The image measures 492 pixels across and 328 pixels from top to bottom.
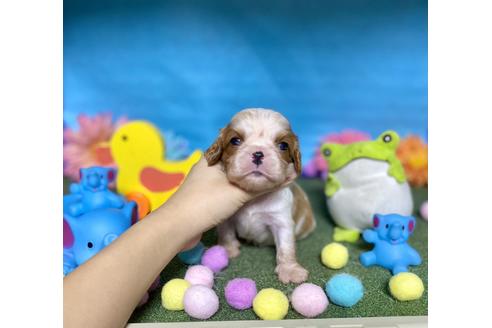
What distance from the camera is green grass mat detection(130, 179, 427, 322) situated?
5.38 feet

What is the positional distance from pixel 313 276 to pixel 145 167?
1.43m

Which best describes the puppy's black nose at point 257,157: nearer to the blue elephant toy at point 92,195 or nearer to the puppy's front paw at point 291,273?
the puppy's front paw at point 291,273

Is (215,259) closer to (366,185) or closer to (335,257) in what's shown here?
(335,257)

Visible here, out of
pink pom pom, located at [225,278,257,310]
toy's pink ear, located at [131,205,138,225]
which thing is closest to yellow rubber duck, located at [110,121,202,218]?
toy's pink ear, located at [131,205,138,225]

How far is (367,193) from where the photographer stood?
2416mm

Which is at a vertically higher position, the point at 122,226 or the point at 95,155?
the point at 95,155

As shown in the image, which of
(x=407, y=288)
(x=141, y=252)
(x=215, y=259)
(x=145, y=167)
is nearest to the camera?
(x=141, y=252)

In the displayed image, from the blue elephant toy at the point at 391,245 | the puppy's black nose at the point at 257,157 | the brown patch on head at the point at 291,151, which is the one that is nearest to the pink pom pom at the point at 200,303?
the puppy's black nose at the point at 257,157

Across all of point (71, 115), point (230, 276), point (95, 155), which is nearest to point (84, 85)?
point (71, 115)

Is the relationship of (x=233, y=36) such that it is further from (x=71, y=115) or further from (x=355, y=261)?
(x=355, y=261)

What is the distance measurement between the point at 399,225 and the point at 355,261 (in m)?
0.28

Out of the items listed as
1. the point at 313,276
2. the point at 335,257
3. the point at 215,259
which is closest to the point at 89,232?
the point at 215,259

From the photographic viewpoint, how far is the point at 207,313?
159 centimetres

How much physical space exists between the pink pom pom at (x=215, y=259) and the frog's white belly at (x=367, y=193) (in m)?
0.81
